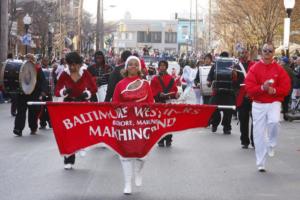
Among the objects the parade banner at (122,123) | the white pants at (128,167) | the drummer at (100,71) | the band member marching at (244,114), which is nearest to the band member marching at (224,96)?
the band member marching at (244,114)

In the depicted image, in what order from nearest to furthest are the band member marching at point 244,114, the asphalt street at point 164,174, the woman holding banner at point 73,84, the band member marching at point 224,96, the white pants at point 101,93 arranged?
the asphalt street at point 164,174
the woman holding banner at point 73,84
the band member marching at point 244,114
the white pants at point 101,93
the band member marching at point 224,96

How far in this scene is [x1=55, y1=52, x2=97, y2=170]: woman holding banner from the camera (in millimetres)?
11047

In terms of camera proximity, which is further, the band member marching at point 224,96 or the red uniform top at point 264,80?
the band member marching at point 224,96

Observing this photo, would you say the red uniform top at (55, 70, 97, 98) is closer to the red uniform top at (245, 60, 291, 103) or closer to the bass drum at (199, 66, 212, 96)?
the red uniform top at (245, 60, 291, 103)

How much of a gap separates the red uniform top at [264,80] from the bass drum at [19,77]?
6.56 m

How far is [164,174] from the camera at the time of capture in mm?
10594

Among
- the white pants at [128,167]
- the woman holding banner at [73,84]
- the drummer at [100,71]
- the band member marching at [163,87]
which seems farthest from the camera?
the drummer at [100,71]

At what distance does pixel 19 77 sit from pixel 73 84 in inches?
214

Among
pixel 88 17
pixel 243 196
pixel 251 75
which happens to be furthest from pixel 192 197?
pixel 88 17

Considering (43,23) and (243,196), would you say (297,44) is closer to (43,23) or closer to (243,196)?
(43,23)

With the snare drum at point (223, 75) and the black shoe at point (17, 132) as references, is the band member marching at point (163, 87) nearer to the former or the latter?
the snare drum at point (223, 75)

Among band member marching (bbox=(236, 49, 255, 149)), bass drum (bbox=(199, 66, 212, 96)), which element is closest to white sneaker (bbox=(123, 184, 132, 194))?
band member marching (bbox=(236, 49, 255, 149))

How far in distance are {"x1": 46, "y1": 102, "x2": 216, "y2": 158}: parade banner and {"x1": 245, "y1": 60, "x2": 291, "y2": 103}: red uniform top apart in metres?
1.97

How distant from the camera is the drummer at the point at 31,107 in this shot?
1580 centimetres
